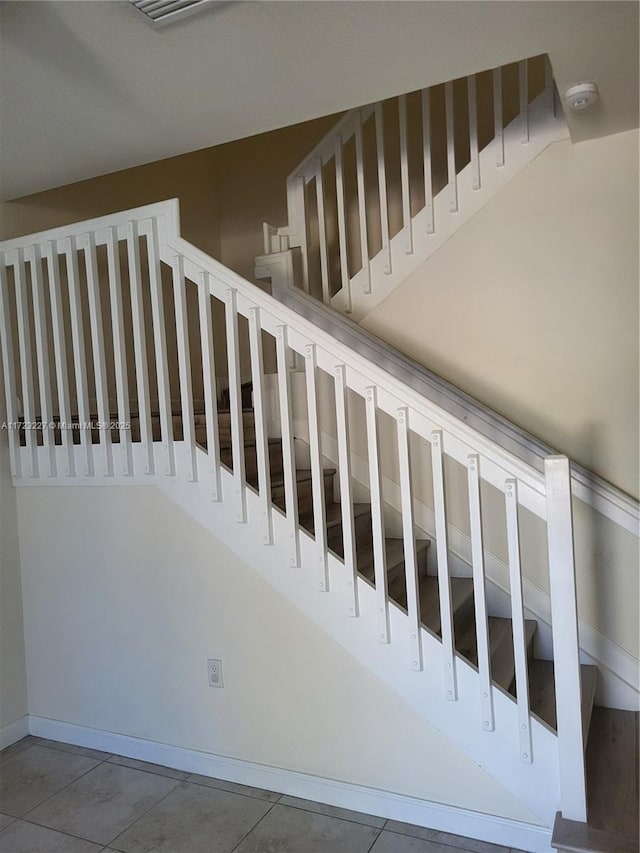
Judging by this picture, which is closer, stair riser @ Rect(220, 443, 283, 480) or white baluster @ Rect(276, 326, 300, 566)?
white baluster @ Rect(276, 326, 300, 566)

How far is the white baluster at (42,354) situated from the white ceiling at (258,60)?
1.54ft

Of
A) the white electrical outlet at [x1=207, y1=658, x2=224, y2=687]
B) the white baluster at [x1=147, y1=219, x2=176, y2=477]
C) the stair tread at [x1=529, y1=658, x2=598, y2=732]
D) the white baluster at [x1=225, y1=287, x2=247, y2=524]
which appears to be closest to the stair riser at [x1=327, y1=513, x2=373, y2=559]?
the white baluster at [x1=225, y1=287, x2=247, y2=524]

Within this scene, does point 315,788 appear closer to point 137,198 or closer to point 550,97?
point 550,97

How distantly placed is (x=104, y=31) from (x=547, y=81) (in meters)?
1.92

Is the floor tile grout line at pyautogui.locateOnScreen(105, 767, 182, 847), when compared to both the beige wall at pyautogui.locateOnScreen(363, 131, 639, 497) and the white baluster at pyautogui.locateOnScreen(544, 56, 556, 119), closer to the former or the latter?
the beige wall at pyautogui.locateOnScreen(363, 131, 639, 497)

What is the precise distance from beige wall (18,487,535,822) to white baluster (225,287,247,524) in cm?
23

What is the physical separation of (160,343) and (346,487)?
996 mm

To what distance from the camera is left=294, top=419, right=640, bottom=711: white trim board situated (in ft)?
8.13

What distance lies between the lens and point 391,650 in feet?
6.88

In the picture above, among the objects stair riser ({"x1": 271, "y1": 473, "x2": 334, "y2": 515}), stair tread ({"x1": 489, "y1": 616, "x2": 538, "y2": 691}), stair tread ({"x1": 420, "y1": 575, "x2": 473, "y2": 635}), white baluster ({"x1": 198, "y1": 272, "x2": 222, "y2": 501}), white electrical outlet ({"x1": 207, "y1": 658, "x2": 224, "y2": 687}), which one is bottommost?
white electrical outlet ({"x1": 207, "y1": 658, "x2": 224, "y2": 687})

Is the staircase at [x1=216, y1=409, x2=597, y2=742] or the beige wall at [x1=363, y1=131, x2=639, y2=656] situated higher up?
the beige wall at [x1=363, y1=131, x2=639, y2=656]

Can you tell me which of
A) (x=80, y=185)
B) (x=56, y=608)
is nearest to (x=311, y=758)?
(x=56, y=608)

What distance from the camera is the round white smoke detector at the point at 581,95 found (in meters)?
2.11

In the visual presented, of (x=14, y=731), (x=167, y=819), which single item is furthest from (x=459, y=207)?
(x=14, y=731)
